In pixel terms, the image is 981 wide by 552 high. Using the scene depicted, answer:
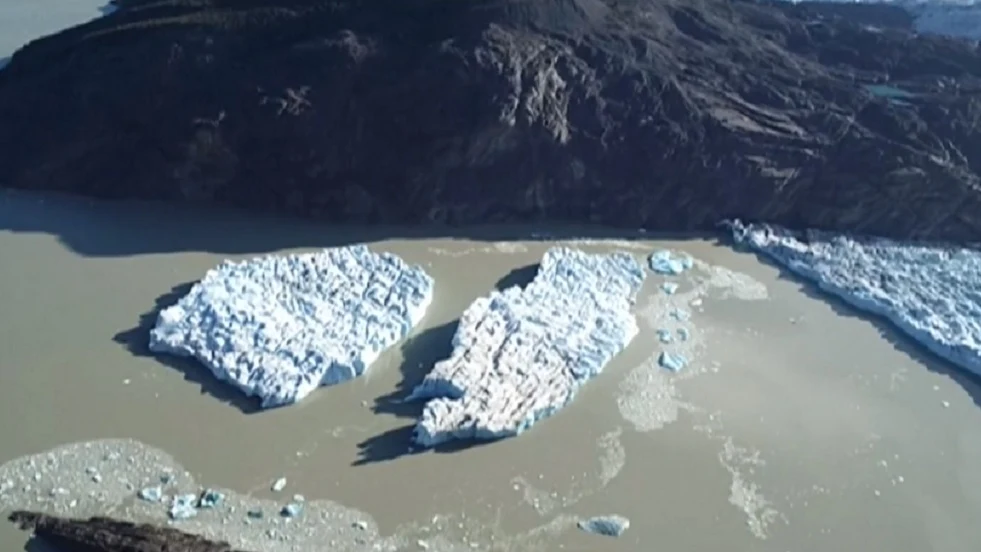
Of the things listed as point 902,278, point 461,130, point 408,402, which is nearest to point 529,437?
point 408,402

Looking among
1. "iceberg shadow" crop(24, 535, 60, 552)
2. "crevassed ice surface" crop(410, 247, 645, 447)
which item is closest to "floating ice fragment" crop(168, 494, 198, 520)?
"iceberg shadow" crop(24, 535, 60, 552)

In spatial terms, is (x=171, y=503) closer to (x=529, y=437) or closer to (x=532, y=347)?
(x=529, y=437)

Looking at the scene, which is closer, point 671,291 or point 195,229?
point 671,291

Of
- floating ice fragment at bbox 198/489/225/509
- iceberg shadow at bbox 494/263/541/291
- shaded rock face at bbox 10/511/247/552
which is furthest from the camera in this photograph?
iceberg shadow at bbox 494/263/541/291

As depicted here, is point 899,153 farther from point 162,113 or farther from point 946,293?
point 162,113

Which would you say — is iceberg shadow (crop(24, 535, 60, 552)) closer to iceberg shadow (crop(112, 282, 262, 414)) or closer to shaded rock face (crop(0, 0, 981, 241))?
iceberg shadow (crop(112, 282, 262, 414))

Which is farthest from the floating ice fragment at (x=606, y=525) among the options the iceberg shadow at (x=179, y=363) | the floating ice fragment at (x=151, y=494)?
the floating ice fragment at (x=151, y=494)

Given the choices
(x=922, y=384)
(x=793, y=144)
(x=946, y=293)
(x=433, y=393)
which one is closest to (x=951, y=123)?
(x=793, y=144)
